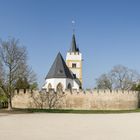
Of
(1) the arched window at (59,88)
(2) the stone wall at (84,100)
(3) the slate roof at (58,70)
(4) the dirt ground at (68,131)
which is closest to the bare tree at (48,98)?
(2) the stone wall at (84,100)

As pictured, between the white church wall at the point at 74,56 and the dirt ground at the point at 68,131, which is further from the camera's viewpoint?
the white church wall at the point at 74,56

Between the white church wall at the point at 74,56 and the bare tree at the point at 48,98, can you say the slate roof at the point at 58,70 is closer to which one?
the bare tree at the point at 48,98

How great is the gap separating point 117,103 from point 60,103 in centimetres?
826

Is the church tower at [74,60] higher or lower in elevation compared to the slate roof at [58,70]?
higher

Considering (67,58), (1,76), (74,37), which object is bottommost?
(1,76)

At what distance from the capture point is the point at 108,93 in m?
42.5

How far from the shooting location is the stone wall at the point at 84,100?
137ft

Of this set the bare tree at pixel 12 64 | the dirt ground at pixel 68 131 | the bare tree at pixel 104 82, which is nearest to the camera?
the dirt ground at pixel 68 131

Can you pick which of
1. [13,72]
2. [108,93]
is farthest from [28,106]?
[108,93]

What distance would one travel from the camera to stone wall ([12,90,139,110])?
41.7 meters

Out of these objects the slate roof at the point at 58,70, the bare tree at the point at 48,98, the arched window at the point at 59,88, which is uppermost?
the slate roof at the point at 58,70

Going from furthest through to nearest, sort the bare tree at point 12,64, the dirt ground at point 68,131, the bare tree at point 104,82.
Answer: the bare tree at point 104,82, the bare tree at point 12,64, the dirt ground at point 68,131

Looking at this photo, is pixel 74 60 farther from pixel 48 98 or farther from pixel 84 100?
pixel 48 98

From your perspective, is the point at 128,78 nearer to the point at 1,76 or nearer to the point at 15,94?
the point at 15,94
